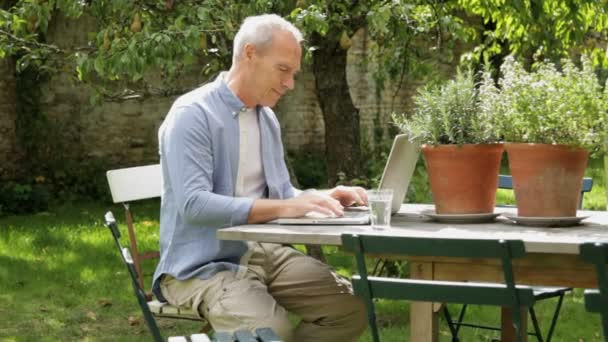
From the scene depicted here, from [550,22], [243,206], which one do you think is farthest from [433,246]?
[550,22]

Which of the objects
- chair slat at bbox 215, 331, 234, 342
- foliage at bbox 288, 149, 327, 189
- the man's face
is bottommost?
foliage at bbox 288, 149, 327, 189

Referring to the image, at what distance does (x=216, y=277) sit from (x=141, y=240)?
5540 mm

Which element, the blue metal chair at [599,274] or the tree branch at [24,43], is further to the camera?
the tree branch at [24,43]

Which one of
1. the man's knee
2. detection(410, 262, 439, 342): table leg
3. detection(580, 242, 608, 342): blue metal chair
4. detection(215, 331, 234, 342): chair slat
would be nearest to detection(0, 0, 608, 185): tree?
the man's knee

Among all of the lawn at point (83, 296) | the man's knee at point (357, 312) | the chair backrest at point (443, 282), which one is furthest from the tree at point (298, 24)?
the chair backrest at point (443, 282)

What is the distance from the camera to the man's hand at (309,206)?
393 cm

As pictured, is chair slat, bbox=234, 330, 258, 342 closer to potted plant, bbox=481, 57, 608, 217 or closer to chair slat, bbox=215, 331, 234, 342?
chair slat, bbox=215, 331, 234, 342

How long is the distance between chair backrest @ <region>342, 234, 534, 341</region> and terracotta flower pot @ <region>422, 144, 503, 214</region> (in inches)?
30.5

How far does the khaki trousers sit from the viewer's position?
400 cm

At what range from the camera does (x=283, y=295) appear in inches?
170

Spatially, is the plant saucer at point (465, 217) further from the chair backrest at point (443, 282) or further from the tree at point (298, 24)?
the tree at point (298, 24)

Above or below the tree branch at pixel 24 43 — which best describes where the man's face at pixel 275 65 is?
above

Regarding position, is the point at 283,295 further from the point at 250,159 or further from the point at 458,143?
the point at 458,143

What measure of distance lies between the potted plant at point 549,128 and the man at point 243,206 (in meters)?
0.64
